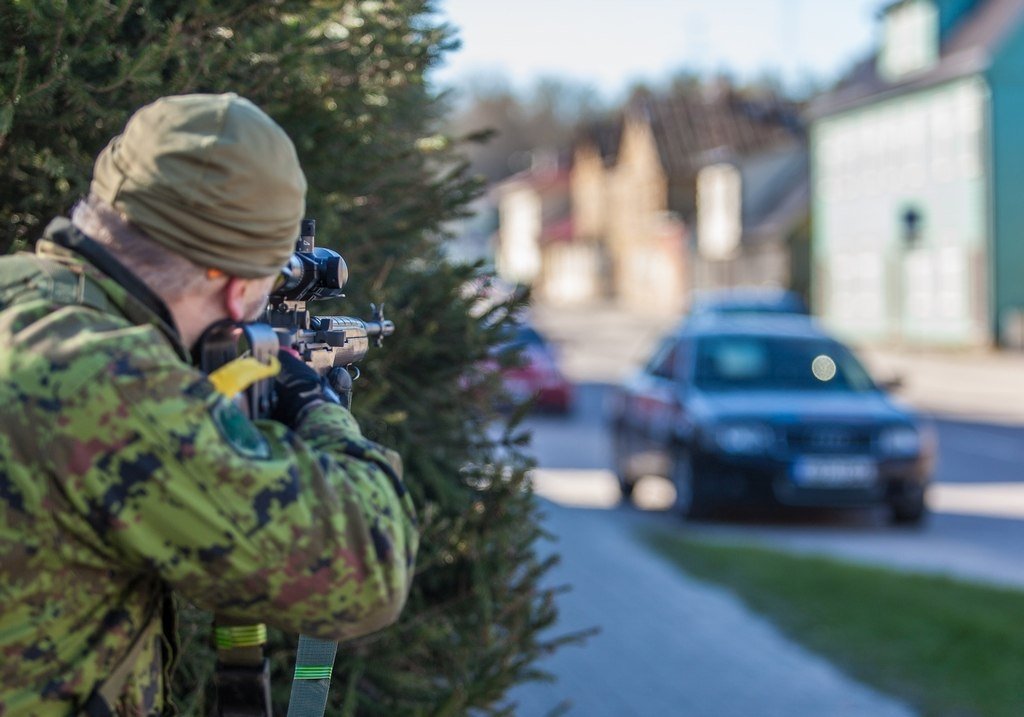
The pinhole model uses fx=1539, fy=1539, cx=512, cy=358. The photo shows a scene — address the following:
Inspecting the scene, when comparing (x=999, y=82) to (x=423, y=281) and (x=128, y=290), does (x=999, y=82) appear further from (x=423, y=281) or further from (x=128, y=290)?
(x=128, y=290)

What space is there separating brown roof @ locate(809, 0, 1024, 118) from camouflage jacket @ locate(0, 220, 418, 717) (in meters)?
40.0

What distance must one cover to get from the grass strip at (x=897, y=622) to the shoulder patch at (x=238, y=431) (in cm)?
456

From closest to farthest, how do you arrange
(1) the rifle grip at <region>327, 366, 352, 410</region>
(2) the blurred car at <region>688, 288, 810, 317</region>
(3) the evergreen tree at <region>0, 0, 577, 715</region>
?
(1) the rifle grip at <region>327, 366, 352, 410</region> < (3) the evergreen tree at <region>0, 0, 577, 715</region> < (2) the blurred car at <region>688, 288, 810, 317</region>

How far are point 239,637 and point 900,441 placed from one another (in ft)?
33.5

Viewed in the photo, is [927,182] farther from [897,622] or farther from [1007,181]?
[897,622]

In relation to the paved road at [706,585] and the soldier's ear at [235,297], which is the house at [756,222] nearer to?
the paved road at [706,585]

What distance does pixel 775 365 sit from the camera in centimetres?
1316

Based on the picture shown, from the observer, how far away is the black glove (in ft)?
7.24

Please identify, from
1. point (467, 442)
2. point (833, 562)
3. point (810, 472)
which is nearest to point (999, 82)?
point (810, 472)

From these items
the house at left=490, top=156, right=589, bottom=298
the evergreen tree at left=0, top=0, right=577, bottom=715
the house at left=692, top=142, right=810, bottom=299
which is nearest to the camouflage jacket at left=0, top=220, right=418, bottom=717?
the evergreen tree at left=0, top=0, right=577, bottom=715

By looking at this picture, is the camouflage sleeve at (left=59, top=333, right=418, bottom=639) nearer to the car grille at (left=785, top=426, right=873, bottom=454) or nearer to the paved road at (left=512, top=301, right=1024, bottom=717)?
the paved road at (left=512, top=301, right=1024, bottom=717)

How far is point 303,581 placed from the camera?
1.96 meters

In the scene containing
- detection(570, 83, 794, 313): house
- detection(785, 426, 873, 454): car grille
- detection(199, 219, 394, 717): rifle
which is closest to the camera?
→ detection(199, 219, 394, 717): rifle


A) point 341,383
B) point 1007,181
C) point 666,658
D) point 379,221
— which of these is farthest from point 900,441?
point 1007,181
